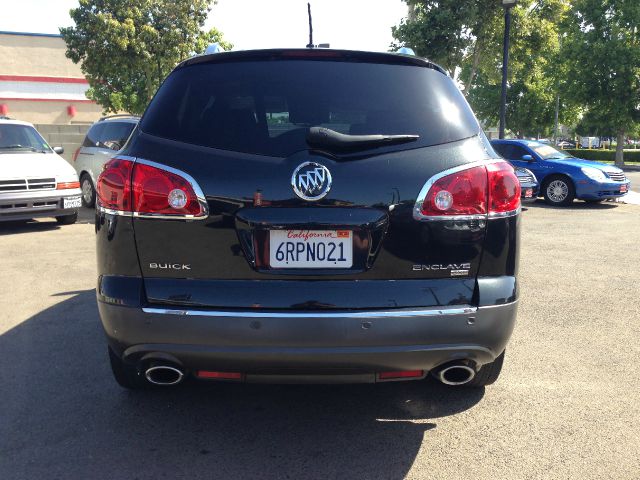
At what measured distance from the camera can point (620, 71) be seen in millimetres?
32469

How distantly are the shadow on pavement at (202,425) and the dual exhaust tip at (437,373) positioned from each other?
0.34 meters

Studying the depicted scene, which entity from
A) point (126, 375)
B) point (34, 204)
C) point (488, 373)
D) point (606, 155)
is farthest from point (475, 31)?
point (606, 155)

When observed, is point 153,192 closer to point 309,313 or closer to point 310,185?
point 310,185

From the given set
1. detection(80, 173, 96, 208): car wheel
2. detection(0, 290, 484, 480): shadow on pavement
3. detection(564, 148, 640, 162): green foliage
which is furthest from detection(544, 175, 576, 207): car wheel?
detection(564, 148, 640, 162): green foliage

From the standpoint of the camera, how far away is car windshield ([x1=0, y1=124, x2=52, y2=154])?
997 cm

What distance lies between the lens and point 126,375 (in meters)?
3.20

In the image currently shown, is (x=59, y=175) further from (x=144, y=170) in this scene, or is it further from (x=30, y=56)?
(x=30, y=56)

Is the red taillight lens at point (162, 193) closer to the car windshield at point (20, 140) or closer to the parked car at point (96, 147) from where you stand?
the car windshield at point (20, 140)

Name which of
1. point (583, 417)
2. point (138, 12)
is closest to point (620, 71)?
point (138, 12)

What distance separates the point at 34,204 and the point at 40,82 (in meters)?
44.6

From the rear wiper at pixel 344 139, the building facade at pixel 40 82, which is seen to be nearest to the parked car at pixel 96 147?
the rear wiper at pixel 344 139

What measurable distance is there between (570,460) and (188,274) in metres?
1.89

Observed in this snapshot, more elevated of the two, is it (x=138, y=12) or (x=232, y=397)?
(x=138, y=12)

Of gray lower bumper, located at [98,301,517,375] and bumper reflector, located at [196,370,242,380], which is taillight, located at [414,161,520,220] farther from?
bumper reflector, located at [196,370,242,380]
